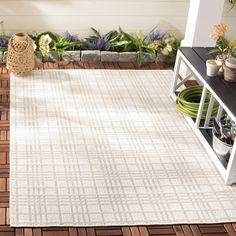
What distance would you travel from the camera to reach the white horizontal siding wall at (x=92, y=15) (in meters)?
4.42

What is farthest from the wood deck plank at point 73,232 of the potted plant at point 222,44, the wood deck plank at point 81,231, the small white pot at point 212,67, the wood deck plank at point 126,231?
the potted plant at point 222,44

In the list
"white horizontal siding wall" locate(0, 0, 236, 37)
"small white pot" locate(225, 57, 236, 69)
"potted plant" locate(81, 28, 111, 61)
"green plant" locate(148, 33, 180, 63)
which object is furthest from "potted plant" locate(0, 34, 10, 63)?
"small white pot" locate(225, 57, 236, 69)

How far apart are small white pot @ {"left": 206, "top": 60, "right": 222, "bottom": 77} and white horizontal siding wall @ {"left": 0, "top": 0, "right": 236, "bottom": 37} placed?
1.48 m

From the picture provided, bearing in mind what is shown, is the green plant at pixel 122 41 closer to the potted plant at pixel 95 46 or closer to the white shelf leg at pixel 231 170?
the potted plant at pixel 95 46

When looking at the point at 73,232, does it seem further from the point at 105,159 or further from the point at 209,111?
the point at 209,111

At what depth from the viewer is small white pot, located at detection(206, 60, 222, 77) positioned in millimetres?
3277

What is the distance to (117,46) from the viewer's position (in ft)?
14.9

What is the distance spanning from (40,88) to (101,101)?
0.53 meters

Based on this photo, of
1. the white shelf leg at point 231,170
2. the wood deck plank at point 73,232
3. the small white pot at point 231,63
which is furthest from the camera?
the small white pot at point 231,63

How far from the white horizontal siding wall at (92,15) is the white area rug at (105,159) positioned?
2.30 feet

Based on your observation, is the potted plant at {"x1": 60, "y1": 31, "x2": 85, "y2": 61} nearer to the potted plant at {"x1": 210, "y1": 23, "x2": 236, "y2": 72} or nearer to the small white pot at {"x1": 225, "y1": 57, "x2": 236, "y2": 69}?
the potted plant at {"x1": 210, "y1": 23, "x2": 236, "y2": 72}

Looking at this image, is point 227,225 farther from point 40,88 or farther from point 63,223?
point 40,88

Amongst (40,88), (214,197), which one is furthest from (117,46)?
(214,197)

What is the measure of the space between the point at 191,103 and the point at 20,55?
1.50 metres
